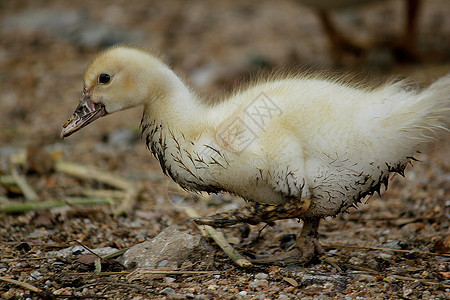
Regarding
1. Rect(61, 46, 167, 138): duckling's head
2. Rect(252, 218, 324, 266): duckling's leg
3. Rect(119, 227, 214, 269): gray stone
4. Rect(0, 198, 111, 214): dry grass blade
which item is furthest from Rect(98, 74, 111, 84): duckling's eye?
Rect(0, 198, 111, 214): dry grass blade

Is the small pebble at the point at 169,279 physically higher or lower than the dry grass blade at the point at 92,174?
lower

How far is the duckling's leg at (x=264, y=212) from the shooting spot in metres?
2.75

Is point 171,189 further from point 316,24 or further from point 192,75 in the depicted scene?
point 316,24

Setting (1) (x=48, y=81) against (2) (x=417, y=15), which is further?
(1) (x=48, y=81)

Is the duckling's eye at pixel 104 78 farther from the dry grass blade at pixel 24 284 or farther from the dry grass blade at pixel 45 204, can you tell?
the dry grass blade at pixel 45 204

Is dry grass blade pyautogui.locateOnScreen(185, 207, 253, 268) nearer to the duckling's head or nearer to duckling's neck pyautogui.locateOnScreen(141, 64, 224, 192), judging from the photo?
duckling's neck pyautogui.locateOnScreen(141, 64, 224, 192)

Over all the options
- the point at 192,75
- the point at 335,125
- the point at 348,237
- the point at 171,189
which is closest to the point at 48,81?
the point at 192,75

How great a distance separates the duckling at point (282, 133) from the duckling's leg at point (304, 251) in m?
0.23

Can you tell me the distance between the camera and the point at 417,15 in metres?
7.08

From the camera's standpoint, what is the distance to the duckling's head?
2.98m

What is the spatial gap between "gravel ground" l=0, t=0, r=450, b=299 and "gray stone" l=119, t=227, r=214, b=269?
0.07 metres

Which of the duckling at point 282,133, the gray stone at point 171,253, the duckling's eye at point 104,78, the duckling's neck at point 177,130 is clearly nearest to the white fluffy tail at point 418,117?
the duckling at point 282,133

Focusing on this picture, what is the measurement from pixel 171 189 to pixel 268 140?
6.20 ft

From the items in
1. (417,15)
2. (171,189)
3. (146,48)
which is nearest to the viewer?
(146,48)
